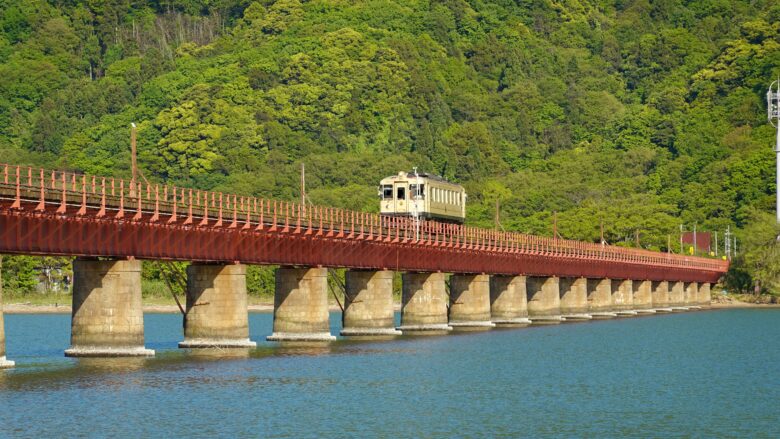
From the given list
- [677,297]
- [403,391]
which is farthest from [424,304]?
[677,297]

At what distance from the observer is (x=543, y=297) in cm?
14588

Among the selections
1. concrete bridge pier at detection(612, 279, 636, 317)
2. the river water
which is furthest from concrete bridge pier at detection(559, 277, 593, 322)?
the river water

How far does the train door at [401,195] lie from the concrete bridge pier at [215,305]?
3544 cm

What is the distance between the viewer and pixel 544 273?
14125cm

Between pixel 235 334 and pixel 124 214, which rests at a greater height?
pixel 124 214

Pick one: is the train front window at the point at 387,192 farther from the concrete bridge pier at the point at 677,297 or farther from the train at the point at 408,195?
the concrete bridge pier at the point at 677,297

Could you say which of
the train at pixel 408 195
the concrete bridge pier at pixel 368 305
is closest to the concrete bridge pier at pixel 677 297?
the train at pixel 408 195

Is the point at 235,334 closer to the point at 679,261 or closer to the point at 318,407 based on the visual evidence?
the point at 318,407

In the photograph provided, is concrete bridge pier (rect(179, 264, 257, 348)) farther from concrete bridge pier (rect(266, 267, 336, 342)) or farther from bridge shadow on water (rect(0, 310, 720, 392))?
concrete bridge pier (rect(266, 267, 336, 342))

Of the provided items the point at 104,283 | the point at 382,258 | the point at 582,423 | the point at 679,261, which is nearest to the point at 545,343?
the point at 382,258

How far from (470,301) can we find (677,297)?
240 ft

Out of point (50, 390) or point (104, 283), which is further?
point (104, 283)

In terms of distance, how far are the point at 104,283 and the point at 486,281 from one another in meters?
54.6

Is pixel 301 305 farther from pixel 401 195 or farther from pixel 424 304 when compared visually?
pixel 401 195
